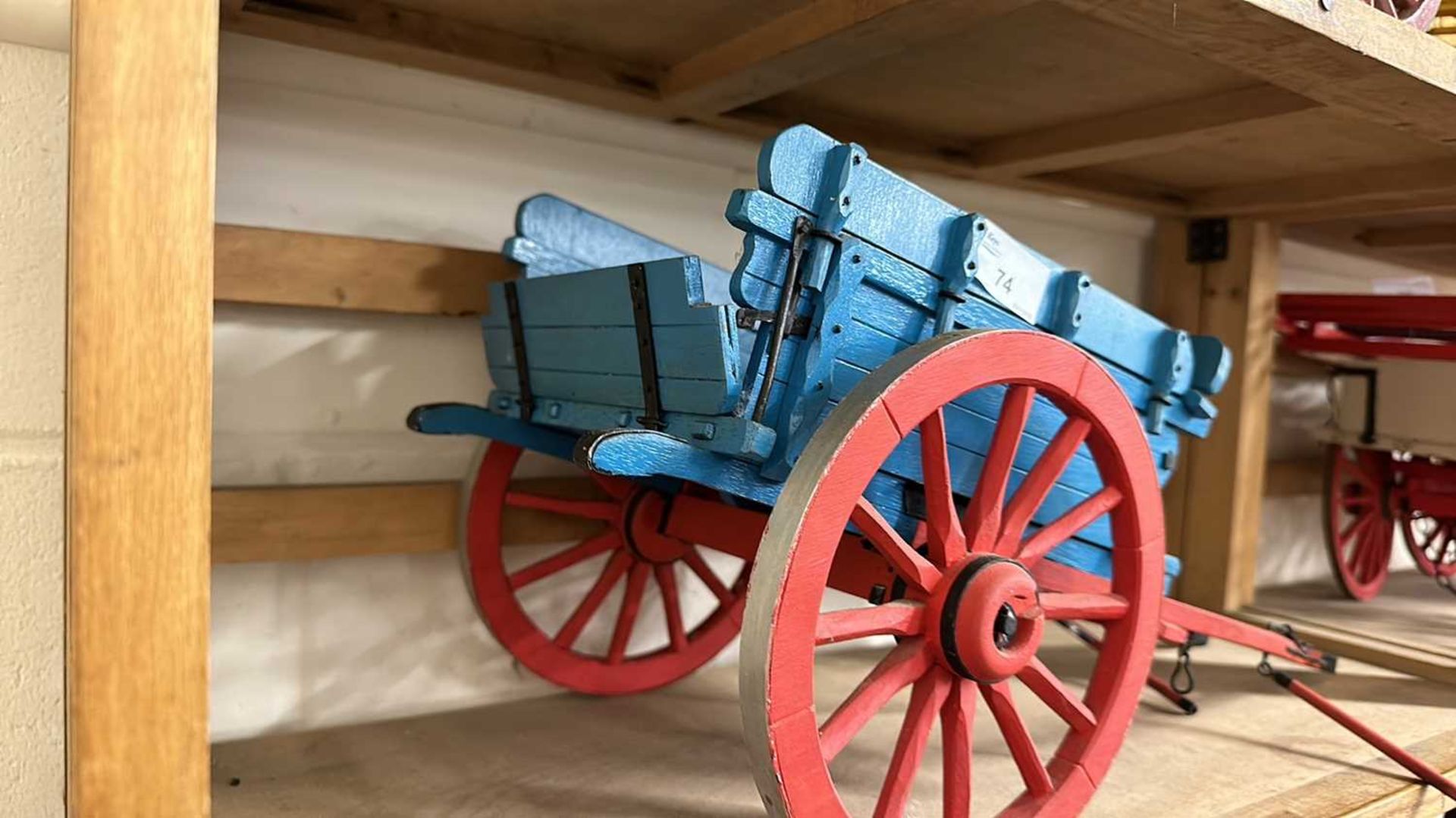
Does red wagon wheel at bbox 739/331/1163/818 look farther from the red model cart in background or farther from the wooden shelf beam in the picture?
the wooden shelf beam

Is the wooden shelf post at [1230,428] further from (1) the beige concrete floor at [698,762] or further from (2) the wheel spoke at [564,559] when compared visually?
(2) the wheel spoke at [564,559]

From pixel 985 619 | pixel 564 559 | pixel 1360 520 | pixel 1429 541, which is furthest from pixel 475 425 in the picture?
pixel 1429 541

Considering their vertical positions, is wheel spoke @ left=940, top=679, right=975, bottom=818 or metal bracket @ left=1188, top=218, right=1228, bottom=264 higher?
metal bracket @ left=1188, top=218, right=1228, bottom=264

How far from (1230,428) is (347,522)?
8.31 feet

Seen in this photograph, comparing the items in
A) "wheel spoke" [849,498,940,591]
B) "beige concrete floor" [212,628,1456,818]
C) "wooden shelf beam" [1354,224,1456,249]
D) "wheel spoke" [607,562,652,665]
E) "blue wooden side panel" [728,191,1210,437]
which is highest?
"wooden shelf beam" [1354,224,1456,249]

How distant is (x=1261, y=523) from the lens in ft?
12.5

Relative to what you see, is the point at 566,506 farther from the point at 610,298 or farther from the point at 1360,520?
the point at 1360,520

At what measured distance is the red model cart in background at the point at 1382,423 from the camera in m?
2.94

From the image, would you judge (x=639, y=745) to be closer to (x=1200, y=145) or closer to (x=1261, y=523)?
(x=1200, y=145)

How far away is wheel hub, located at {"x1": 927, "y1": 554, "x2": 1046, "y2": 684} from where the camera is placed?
1452 mm

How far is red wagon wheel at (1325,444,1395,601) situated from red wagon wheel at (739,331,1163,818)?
2114 millimetres

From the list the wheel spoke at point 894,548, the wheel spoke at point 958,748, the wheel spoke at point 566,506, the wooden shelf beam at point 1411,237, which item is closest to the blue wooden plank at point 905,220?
the wheel spoke at point 894,548

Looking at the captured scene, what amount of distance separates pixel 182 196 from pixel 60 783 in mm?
772

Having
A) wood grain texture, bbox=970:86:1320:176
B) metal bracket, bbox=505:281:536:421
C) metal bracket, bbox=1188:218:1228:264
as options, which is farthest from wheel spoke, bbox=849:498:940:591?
metal bracket, bbox=1188:218:1228:264
